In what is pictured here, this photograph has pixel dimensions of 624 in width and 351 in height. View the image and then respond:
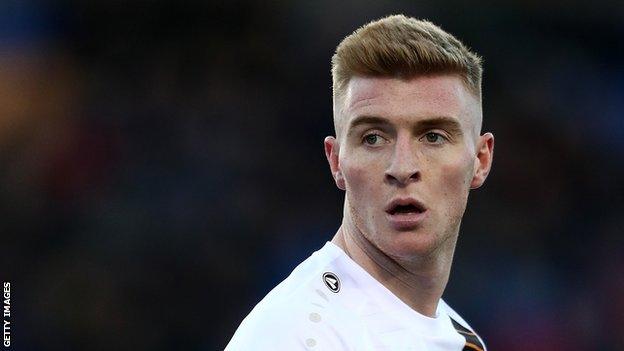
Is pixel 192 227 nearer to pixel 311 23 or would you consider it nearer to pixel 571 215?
pixel 311 23

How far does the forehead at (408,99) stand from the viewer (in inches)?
113

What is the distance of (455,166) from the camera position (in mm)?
2951

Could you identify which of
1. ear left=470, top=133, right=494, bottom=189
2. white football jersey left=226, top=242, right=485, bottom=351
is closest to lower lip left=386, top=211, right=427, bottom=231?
white football jersey left=226, top=242, right=485, bottom=351

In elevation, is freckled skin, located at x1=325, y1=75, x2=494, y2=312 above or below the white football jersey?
above

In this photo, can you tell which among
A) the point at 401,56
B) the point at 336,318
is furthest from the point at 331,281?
the point at 401,56

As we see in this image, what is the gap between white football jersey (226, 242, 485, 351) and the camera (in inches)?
101

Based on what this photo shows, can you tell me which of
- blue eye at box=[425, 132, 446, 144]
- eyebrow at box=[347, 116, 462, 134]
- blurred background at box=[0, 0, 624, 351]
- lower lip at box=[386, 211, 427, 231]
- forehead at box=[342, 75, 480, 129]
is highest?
forehead at box=[342, 75, 480, 129]

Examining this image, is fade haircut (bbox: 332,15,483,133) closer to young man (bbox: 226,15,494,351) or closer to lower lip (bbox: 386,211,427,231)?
young man (bbox: 226,15,494,351)

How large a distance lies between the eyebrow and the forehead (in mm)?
13

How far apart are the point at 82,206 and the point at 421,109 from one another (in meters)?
4.82

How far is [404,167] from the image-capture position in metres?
2.80

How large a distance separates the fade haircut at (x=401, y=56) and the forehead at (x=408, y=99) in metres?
0.03

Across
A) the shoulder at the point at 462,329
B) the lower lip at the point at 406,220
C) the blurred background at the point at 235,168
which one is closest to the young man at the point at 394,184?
the lower lip at the point at 406,220

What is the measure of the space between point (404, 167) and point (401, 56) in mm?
387
